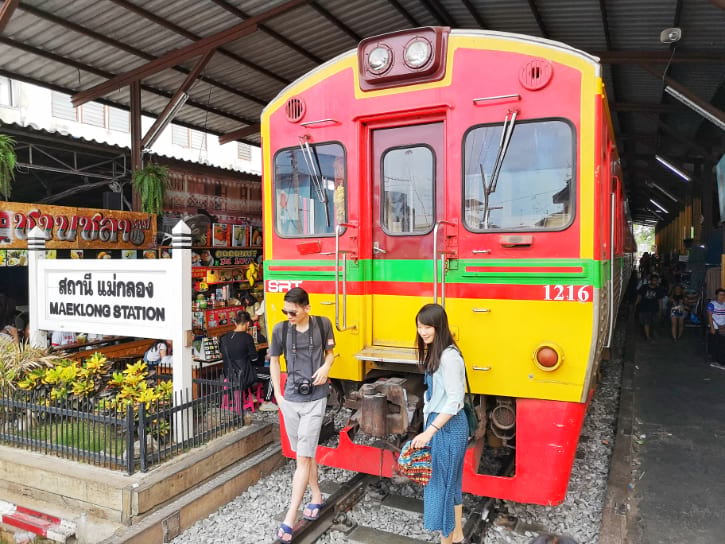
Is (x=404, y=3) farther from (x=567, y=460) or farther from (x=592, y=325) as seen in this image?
(x=567, y=460)

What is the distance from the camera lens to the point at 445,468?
3678mm

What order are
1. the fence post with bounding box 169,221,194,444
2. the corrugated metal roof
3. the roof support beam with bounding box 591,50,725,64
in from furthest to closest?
the roof support beam with bounding box 591,50,725,64, the corrugated metal roof, the fence post with bounding box 169,221,194,444

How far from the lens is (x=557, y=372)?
3953mm

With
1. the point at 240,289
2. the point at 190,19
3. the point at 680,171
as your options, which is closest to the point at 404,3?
the point at 190,19

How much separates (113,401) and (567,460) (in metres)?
4.07

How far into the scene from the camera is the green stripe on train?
3.93 meters

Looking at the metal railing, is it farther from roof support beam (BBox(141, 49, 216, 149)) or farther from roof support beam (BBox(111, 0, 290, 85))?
roof support beam (BBox(141, 49, 216, 149))

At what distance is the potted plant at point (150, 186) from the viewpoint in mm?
9555

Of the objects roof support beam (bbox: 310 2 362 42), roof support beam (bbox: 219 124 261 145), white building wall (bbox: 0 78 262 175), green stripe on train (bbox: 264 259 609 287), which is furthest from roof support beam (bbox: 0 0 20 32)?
white building wall (bbox: 0 78 262 175)

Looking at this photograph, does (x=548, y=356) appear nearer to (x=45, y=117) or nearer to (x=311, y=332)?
(x=311, y=332)

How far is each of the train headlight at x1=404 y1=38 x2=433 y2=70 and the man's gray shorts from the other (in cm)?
267

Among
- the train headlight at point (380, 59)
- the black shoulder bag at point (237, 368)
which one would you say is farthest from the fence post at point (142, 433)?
the train headlight at point (380, 59)

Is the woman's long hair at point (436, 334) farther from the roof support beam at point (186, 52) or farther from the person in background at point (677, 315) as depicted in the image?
the person in background at point (677, 315)

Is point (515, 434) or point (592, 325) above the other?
point (592, 325)
